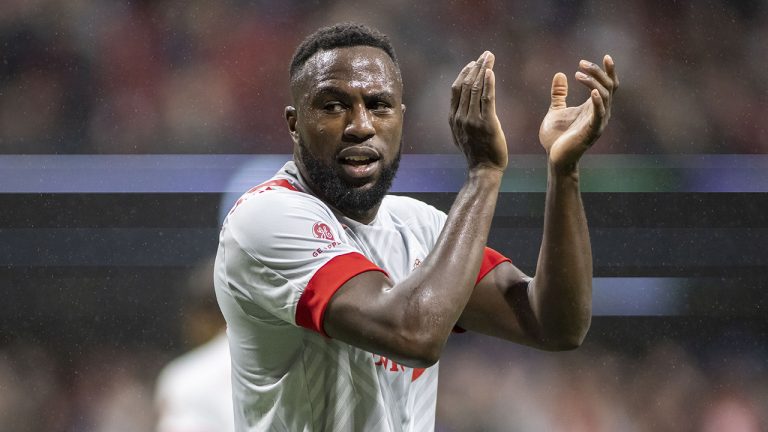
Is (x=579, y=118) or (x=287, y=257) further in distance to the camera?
(x=579, y=118)

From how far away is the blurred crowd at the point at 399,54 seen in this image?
4.30m

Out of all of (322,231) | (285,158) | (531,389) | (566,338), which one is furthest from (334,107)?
(531,389)

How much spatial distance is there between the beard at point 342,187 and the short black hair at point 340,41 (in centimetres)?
20

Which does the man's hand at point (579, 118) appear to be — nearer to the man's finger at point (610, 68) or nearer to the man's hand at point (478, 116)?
the man's finger at point (610, 68)

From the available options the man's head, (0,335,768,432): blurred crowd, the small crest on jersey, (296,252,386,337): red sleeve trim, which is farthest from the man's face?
(0,335,768,432): blurred crowd

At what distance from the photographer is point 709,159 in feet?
14.0

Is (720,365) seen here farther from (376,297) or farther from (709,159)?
(376,297)

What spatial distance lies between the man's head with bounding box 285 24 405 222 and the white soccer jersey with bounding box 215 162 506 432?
0.06 meters

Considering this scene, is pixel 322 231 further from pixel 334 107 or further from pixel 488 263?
pixel 488 263

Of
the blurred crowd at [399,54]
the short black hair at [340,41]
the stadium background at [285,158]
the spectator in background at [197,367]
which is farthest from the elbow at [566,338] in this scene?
the blurred crowd at [399,54]

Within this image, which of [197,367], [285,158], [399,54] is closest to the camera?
[197,367]

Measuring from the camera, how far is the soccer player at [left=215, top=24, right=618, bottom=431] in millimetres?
1695

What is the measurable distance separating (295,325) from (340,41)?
1.97ft

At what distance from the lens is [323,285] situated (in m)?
1.71
